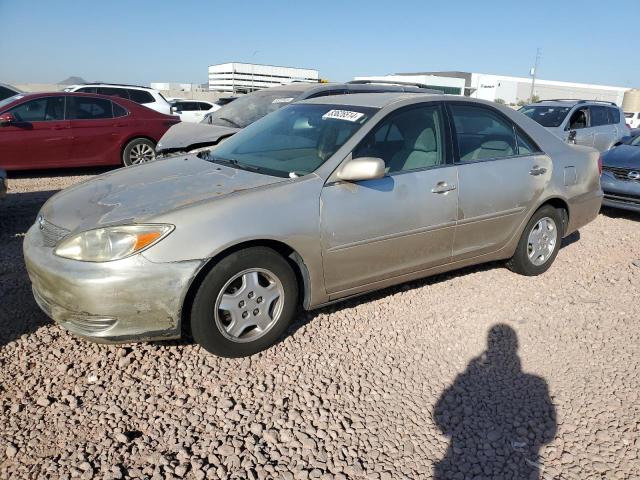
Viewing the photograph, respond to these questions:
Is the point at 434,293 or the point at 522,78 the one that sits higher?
the point at 522,78

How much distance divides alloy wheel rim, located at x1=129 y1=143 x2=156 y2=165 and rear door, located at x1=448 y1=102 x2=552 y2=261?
6.76 meters

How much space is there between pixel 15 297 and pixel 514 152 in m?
4.16

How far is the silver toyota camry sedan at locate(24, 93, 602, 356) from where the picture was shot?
2.71 m

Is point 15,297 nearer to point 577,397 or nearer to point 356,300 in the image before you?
point 356,300

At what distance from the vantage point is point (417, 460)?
235cm

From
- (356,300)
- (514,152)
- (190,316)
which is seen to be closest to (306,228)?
(190,316)

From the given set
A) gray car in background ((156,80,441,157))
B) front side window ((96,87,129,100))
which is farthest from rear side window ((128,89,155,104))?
Answer: gray car in background ((156,80,441,157))

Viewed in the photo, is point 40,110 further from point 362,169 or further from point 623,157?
point 623,157

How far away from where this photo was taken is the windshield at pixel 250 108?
777cm

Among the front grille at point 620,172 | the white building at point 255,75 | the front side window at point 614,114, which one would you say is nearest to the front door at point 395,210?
the front grille at point 620,172

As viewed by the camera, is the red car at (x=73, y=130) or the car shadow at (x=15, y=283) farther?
the red car at (x=73, y=130)

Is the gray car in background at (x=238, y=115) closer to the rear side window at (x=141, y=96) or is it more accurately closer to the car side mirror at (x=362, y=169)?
the car side mirror at (x=362, y=169)

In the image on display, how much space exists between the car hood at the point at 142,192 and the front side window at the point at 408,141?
0.77 metres

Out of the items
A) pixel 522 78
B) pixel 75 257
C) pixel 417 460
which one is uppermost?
pixel 522 78
